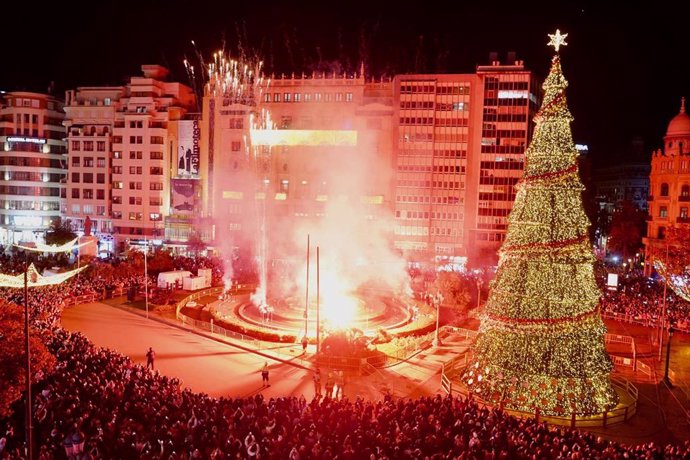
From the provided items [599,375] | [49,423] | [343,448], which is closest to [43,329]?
[49,423]

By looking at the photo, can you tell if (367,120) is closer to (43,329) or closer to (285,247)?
(285,247)

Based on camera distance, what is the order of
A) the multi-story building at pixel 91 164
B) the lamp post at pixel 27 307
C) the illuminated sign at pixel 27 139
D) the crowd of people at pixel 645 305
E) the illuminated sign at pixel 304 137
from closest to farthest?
the lamp post at pixel 27 307, the crowd of people at pixel 645 305, the illuminated sign at pixel 304 137, the illuminated sign at pixel 27 139, the multi-story building at pixel 91 164

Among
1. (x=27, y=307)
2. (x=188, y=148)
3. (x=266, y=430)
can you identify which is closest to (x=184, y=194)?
(x=188, y=148)

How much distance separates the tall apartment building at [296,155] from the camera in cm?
7169

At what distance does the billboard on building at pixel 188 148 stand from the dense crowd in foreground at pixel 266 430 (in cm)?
5535

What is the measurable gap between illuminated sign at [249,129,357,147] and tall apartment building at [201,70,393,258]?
0.41 feet

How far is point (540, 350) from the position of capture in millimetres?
20250

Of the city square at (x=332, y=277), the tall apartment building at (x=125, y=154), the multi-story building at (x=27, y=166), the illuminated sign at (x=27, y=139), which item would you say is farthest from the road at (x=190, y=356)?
the illuminated sign at (x=27, y=139)

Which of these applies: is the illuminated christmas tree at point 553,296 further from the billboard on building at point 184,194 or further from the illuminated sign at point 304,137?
the billboard on building at point 184,194

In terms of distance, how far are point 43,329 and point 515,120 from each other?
55414mm

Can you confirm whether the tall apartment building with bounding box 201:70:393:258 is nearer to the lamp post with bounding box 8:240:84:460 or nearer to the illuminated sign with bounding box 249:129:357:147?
the illuminated sign with bounding box 249:129:357:147

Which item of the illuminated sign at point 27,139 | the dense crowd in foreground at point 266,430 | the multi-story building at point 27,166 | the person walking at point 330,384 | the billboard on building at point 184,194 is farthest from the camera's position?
the multi-story building at point 27,166

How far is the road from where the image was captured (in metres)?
23.3

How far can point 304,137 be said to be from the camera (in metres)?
73.2
